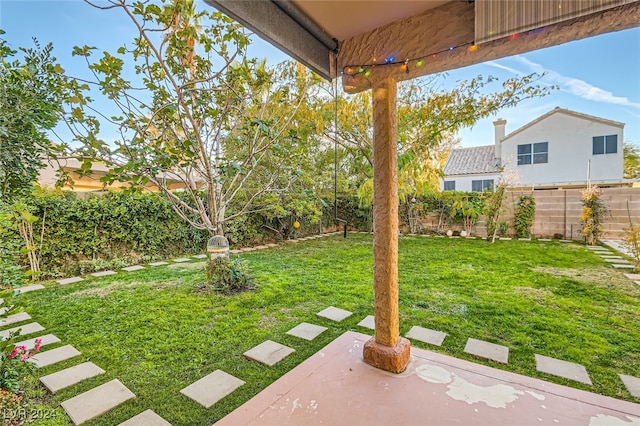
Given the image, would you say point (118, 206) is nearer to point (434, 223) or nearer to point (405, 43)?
point (405, 43)

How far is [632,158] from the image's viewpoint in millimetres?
17922

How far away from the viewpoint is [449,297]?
3.57 m

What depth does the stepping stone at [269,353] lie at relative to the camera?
86.0 inches

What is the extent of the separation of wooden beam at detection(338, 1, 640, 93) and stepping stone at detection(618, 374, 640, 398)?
2.12 m

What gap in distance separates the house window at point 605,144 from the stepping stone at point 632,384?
14161 mm

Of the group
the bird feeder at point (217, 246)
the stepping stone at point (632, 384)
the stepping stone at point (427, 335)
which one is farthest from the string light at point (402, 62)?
the bird feeder at point (217, 246)

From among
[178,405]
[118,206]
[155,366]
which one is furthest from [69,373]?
[118,206]

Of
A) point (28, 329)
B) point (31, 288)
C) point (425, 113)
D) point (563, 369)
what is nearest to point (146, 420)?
point (28, 329)

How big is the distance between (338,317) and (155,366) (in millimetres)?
1661

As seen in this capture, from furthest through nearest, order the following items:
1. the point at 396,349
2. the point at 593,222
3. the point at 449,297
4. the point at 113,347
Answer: the point at 593,222 < the point at 449,297 < the point at 113,347 < the point at 396,349

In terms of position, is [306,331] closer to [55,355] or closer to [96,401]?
[96,401]

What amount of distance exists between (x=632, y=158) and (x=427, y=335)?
24705mm

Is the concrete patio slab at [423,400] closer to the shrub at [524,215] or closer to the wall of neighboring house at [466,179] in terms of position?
the shrub at [524,215]

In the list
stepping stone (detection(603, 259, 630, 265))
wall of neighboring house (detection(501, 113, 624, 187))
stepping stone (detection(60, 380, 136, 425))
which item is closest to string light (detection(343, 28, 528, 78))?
stepping stone (detection(60, 380, 136, 425))
